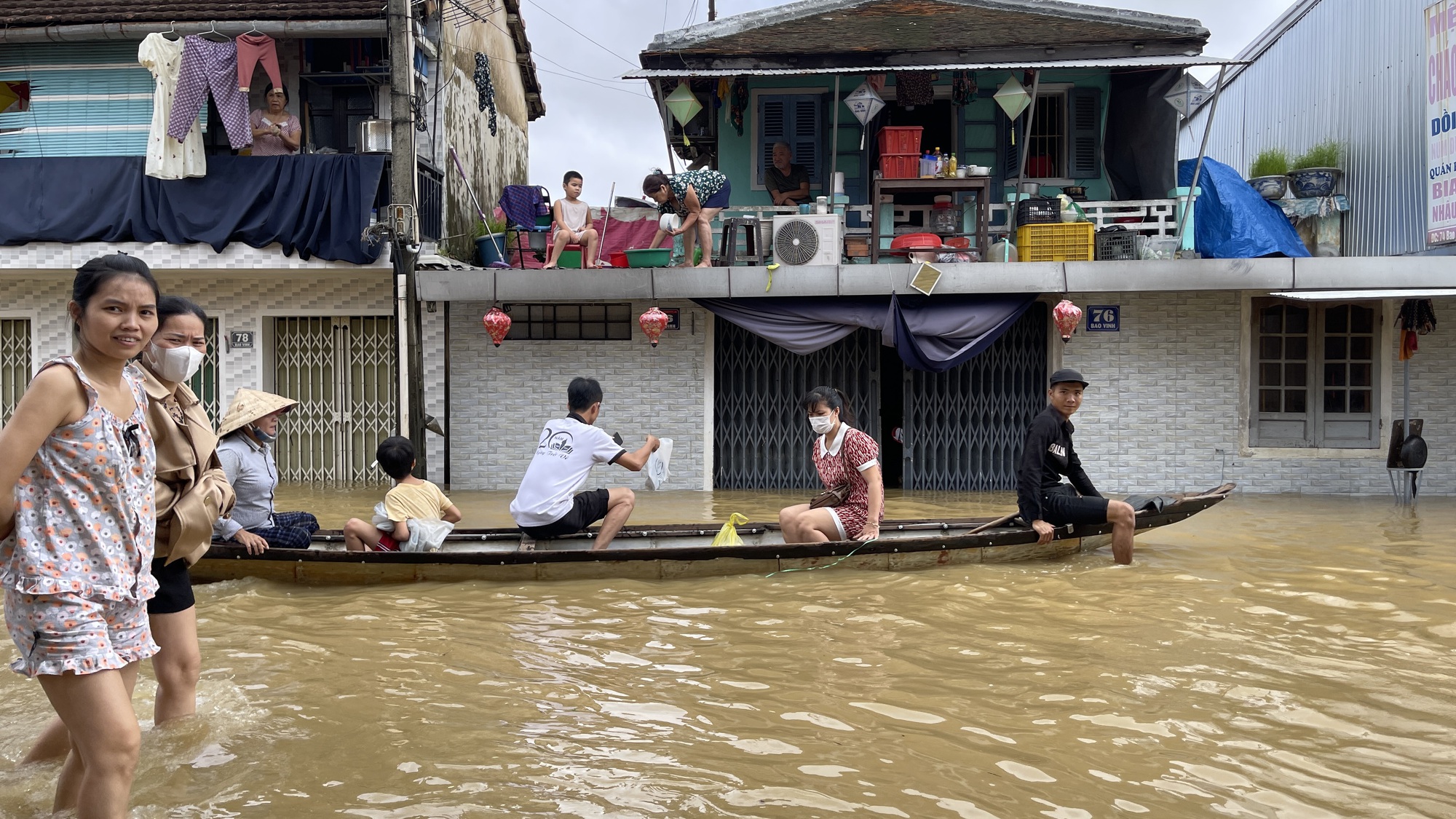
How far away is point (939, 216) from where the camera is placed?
12.5 m

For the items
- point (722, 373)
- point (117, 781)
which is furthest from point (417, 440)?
point (117, 781)

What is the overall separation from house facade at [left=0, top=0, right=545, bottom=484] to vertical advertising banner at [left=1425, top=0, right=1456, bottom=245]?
10.6 meters

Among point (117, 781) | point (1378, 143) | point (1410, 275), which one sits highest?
point (1378, 143)

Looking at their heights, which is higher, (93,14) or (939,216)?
(93,14)

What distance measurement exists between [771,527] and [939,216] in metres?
5.69

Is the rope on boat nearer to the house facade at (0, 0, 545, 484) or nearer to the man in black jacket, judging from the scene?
the man in black jacket

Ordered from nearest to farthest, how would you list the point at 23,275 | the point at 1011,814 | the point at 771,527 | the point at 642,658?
the point at 1011,814 < the point at 642,658 < the point at 771,527 < the point at 23,275

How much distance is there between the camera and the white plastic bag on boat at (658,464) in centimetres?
739

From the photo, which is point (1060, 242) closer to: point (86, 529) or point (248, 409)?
point (248, 409)

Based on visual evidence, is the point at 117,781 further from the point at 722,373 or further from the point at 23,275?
the point at 23,275

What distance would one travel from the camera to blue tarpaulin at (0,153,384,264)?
12.7m

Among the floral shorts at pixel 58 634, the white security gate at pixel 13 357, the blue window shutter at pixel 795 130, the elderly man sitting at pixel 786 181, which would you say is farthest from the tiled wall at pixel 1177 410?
the white security gate at pixel 13 357

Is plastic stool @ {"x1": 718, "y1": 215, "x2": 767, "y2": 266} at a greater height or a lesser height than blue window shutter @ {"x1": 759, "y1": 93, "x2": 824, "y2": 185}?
lesser

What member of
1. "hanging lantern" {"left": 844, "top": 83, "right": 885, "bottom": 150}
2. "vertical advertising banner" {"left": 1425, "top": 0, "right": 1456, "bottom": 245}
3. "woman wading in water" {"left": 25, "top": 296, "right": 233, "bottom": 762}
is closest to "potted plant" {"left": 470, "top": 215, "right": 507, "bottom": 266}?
"hanging lantern" {"left": 844, "top": 83, "right": 885, "bottom": 150}
